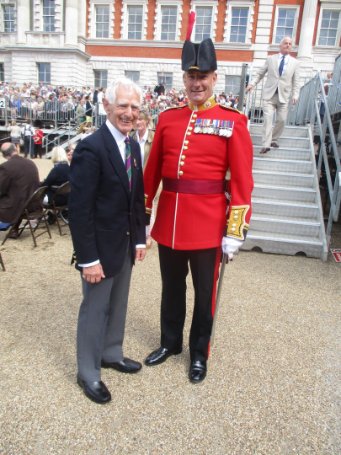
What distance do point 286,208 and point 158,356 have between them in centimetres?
352

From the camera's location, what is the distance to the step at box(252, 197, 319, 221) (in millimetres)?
5469

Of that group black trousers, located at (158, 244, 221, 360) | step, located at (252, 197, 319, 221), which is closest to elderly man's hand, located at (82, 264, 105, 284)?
black trousers, located at (158, 244, 221, 360)

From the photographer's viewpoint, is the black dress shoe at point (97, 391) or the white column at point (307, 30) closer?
the black dress shoe at point (97, 391)

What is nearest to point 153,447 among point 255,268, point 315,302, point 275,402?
point 275,402

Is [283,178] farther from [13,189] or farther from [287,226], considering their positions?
[13,189]

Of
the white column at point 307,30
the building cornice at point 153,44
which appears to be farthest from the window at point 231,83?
the white column at point 307,30

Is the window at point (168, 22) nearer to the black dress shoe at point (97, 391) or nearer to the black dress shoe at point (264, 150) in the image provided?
the black dress shoe at point (264, 150)

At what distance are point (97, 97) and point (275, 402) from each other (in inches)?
566

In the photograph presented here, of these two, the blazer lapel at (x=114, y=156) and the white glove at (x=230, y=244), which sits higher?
the blazer lapel at (x=114, y=156)

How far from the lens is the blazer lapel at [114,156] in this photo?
2047 mm

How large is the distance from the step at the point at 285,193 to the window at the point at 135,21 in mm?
21874

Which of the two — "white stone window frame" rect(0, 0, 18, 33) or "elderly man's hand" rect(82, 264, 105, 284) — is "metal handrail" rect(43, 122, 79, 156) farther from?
"white stone window frame" rect(0, 0, 18, 33)

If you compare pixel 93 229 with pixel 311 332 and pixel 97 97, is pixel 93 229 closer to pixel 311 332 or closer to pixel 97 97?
pixel 311 332

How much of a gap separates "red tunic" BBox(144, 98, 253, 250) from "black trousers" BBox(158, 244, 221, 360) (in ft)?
0.42
